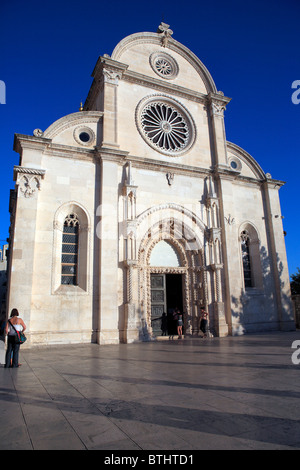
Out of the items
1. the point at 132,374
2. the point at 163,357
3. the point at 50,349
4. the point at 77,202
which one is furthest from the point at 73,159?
the point at 132,374

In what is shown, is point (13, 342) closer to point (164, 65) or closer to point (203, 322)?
point (203, 322)

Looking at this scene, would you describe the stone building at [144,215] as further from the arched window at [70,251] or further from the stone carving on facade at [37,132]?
the stone carving on facade at [37,132]

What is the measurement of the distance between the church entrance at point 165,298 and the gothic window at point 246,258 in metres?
4.26

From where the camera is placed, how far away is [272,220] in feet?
62.6

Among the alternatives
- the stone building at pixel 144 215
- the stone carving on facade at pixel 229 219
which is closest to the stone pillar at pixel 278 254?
the stone building at pixel 144 215

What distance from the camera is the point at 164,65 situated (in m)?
19.1

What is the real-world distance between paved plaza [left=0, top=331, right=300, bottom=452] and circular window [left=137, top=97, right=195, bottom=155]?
498 inches

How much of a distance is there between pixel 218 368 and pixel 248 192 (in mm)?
14042

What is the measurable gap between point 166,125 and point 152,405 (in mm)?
16259

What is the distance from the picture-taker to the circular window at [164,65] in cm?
1861

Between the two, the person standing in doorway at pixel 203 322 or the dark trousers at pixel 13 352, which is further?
the person standing in doorway at pixel 203 322

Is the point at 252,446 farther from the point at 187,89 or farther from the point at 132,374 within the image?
the point at 187,89

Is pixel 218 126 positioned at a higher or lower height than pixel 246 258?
higher

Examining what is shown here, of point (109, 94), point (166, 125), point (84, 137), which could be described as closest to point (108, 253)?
point (84, 137)
